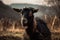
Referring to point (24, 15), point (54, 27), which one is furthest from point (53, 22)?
point (24, 15)

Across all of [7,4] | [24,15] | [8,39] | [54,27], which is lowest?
[8,39]

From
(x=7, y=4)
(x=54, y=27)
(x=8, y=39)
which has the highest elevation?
(x=7, y=4)

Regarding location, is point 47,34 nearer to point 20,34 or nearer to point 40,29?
point 40,29

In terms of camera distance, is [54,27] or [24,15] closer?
[24,15]

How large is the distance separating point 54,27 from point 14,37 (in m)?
0.54

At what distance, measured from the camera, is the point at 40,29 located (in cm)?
206

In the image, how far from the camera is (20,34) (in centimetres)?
206

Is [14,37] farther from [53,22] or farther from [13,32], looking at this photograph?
[53,22]

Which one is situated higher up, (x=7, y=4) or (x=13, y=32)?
(x=7, y=4)

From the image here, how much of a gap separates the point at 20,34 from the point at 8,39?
0.17m

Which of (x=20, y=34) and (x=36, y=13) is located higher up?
(x=36, y=13)

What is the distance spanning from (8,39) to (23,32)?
218 mm

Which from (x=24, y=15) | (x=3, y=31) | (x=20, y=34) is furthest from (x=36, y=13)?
(x=3, y=31)

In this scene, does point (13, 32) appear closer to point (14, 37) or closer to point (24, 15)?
point (14, 37)
